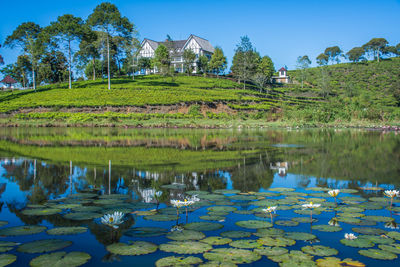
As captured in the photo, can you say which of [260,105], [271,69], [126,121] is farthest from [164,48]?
[126,121]

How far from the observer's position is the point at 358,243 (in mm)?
3953

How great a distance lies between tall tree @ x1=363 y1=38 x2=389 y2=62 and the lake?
116 metres

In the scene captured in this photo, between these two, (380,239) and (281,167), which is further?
(281,167)

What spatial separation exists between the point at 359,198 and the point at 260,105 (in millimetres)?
40547

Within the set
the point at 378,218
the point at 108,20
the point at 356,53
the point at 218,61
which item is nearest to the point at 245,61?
the point at 218,61

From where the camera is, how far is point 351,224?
15.5 ft

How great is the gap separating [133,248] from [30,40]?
173 ft

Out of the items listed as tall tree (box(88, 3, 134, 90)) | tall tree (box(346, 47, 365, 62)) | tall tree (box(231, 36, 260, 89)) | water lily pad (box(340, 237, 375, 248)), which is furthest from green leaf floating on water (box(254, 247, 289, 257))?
tall tree (box(346, 47, 365, 62))

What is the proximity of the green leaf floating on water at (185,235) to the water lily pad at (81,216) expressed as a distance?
1.35m

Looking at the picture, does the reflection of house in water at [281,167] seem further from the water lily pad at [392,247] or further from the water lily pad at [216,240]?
the water lily pad at [216,240]

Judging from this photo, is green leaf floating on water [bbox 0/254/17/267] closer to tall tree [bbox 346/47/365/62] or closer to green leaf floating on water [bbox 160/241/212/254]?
green leaf floating on water [bbox 160/241/212/254]

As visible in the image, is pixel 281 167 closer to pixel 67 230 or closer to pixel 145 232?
pixel 145 232

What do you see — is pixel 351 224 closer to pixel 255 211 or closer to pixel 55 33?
pixel 255 211

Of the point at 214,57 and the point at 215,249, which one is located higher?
the point at 214,57
